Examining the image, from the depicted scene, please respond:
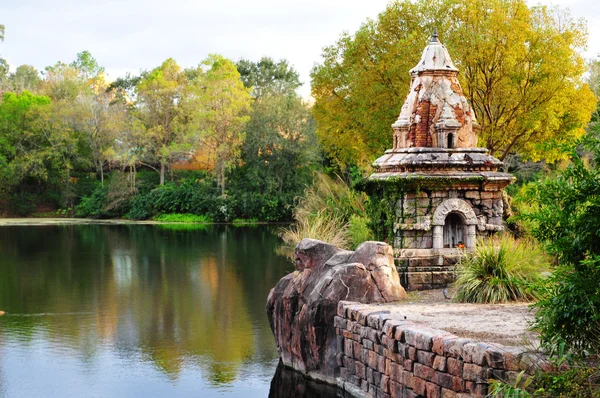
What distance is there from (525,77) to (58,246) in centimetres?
2038

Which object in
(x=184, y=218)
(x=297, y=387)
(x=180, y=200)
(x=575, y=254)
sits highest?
(x=180, y=200)

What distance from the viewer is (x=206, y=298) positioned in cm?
2195

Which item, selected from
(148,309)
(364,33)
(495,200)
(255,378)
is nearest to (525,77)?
(364,33)

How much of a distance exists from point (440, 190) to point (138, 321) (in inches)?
295

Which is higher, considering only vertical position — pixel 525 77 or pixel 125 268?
pixel 525 77

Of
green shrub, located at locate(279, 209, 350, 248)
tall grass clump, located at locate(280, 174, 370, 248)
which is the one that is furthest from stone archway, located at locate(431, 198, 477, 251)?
green shrub, located at locate(279, 209, 350, 248)

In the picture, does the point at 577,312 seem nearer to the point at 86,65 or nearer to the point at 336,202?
the point at 336,202

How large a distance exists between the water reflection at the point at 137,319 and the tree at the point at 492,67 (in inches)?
286

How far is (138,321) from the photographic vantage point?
62.0 ft

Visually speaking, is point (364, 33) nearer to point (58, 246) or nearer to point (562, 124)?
point (562, 124)

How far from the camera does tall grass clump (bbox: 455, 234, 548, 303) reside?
44.4 feet

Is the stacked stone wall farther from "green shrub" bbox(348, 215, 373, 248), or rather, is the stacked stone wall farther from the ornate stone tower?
"green shrub" bbox(348, 215, 373, 248)

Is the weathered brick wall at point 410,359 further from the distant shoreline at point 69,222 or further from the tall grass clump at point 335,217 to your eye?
the distant shoreline at point 69,222

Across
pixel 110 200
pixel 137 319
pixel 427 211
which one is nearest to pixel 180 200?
pixel 110 200
